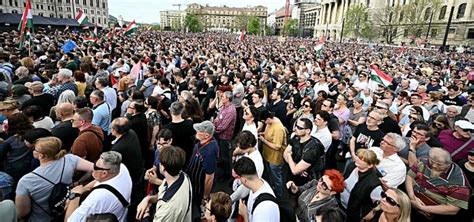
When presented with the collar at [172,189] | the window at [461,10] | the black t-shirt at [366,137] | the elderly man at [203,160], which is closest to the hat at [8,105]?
the elderly man at [203,160]

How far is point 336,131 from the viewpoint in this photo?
5.34 meters

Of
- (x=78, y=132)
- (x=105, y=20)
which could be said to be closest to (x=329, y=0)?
(x=105, y=20)

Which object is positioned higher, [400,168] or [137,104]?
[137,104]

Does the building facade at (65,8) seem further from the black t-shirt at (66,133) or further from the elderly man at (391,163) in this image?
the elderly man at (391,163)

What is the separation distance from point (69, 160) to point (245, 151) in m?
1.98

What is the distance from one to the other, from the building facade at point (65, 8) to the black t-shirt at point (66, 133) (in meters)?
78.8

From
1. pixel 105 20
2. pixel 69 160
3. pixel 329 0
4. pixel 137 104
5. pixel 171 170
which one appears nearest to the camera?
pixel 171 170

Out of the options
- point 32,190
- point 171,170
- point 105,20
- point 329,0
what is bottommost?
point 32,190

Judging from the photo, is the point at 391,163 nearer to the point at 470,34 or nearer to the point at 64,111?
the point at 64,111

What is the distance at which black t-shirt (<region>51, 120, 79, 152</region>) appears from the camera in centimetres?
381

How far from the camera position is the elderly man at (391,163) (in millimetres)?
3412

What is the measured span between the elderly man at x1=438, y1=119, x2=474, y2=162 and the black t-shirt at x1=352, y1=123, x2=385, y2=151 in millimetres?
1073

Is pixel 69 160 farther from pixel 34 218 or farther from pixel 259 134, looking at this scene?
pixel 259 134

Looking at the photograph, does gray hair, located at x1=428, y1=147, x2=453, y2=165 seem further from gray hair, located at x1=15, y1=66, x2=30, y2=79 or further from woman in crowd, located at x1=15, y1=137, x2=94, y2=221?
gray hair, located at x1=15, y1=66, x2=30, y2=79
